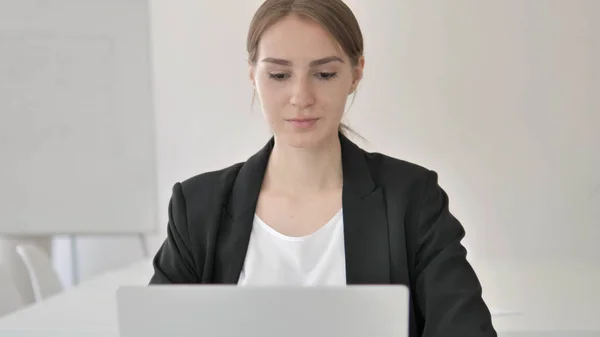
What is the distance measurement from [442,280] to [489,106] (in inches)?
39.4

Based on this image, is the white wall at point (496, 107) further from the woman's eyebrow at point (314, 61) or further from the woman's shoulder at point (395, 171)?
the woman's eyebrow at point (314, 61)

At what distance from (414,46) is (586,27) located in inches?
18.3

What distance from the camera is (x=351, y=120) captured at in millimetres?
1812

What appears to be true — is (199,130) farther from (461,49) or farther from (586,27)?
(586,27)

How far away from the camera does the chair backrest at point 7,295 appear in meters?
1.92

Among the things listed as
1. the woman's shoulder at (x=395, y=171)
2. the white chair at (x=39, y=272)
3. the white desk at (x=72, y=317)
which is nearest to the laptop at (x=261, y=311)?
the woman's shoulder at (x=395, y=171)

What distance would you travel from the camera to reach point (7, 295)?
1952mm

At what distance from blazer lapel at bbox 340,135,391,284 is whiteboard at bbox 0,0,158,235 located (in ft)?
4.34

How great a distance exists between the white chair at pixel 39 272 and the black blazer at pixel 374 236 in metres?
1.01

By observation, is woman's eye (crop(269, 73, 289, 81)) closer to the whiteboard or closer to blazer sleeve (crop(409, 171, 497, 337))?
blazer sleeve (crop(409, 171, 497, 337))

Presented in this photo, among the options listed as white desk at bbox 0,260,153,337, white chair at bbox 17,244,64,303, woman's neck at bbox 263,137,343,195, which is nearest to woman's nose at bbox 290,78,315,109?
woman's neck at bbox 263,137,343,195

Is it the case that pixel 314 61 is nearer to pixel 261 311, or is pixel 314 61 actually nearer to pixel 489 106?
pixel 261 311

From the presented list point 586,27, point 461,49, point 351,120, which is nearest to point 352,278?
point 351,120

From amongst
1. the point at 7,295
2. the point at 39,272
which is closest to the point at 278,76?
the point at 39,272
